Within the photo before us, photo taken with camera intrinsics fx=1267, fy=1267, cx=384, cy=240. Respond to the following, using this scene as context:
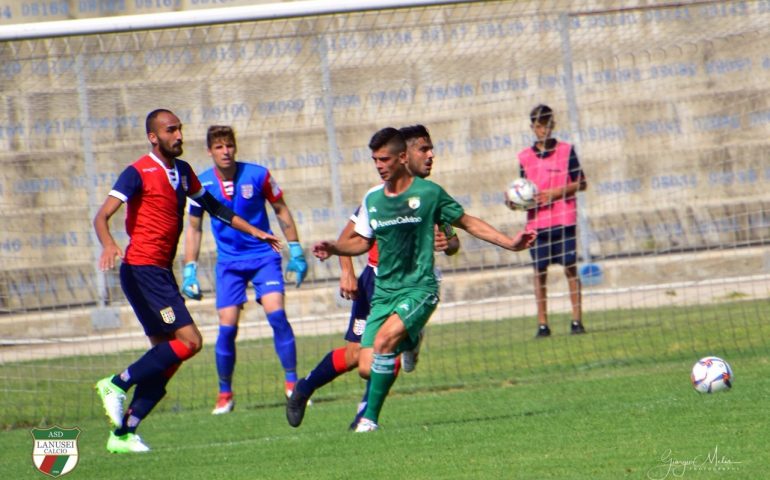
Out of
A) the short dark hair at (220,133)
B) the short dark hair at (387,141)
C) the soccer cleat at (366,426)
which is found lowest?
the soccer cleat at (366,426)

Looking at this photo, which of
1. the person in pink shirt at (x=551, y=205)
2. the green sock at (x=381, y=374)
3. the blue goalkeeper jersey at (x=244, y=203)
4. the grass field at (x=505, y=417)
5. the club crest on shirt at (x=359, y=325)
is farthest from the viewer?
the person in pink shirt at (x=551, y=205)

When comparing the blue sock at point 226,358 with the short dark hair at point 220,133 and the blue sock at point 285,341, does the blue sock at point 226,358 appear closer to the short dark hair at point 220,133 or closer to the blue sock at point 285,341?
the blue sock at point 285,341

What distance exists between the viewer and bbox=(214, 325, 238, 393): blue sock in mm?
10750

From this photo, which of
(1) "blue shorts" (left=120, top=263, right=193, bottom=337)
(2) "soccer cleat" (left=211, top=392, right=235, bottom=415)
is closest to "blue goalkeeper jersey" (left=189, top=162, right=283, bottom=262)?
(2) "soccer cleat" (left=211, top=392, right=235, bottom=415)

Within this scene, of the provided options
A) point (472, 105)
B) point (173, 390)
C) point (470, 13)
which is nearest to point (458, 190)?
point (472, 105)

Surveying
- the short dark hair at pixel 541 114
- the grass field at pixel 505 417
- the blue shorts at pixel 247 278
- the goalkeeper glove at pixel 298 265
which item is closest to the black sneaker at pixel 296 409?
the grass field at pixel 505 417

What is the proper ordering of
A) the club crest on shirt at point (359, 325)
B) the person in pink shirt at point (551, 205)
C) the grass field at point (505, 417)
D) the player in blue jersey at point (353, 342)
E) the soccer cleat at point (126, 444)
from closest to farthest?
1. the grass field at point (505, 417)
2. the soccer cleat at point (126, 444)
3. the player in blue jersey at point (353, 342)
4. the club crest on shirt at point (359, 325)
5. the person in pink shirt at point (551, 205)

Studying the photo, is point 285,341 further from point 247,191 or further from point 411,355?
point 411,355

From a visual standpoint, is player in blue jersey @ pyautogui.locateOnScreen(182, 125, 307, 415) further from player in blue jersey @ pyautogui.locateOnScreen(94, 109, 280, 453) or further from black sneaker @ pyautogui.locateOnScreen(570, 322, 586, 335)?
black sneaker @ pyautogui.locateOnScreen(570, 322, 586, 335)

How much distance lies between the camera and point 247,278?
11.0m

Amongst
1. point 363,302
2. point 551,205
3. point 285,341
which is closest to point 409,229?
point 363,302

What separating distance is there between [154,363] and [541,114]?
18.4 ft

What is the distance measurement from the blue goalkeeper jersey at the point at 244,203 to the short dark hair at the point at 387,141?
2.97 m

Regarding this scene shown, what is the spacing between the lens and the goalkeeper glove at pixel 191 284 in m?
10.4
